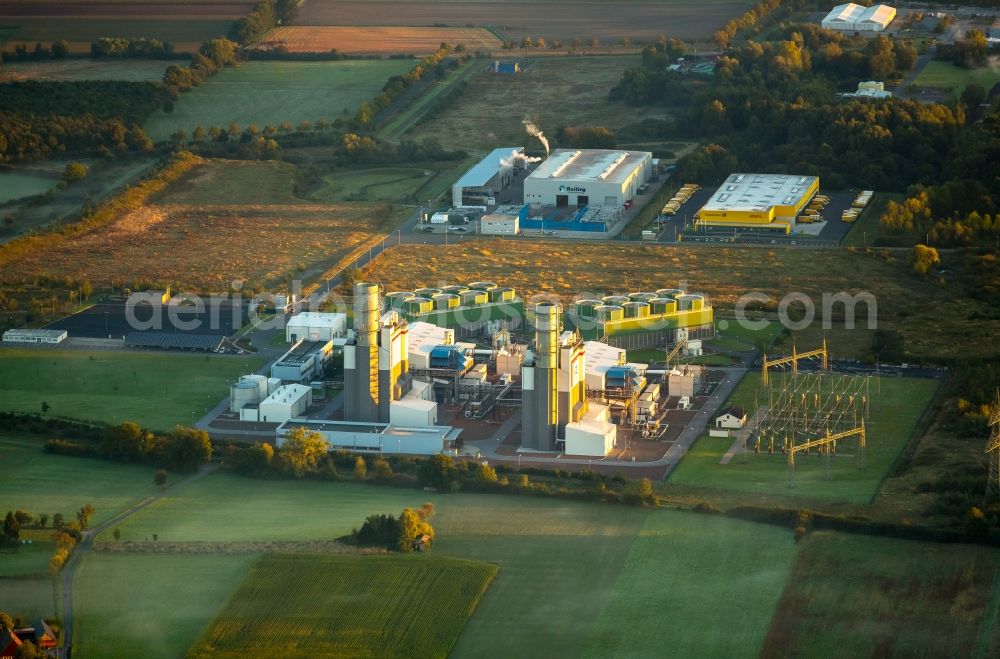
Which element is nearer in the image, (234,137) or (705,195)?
(705,195)

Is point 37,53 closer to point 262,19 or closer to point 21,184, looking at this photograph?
point 262,19

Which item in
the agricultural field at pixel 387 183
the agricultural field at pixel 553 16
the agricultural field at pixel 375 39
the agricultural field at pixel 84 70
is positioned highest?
the agricultural field at pixel 553 16

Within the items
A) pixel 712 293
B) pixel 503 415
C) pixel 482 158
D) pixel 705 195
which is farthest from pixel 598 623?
pixel 482 158

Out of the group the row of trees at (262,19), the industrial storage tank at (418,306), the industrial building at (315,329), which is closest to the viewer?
the industrial building at (315,329)

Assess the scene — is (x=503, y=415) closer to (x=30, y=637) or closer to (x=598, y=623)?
(x=598, y=623)

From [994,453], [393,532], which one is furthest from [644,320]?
[393,532]

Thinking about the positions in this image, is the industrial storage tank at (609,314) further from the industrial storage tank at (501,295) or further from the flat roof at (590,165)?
the flat roof at (590,165)

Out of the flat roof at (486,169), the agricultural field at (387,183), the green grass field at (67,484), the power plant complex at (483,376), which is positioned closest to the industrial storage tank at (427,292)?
the power plant complex at (483,376)
